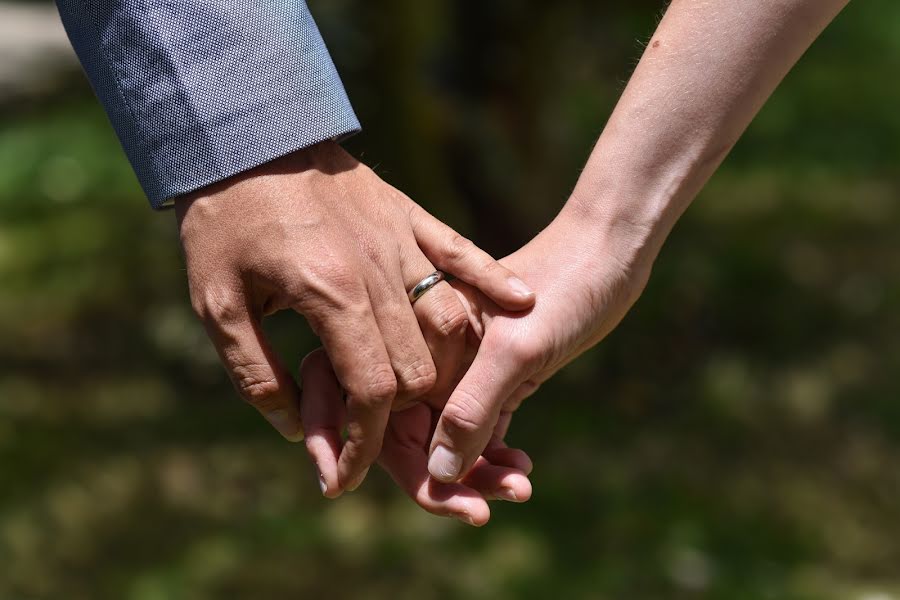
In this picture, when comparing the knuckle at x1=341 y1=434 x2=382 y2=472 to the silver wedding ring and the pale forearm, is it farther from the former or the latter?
the pale forearm

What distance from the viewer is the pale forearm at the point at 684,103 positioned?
2.08 m

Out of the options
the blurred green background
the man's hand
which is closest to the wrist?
the man's hand

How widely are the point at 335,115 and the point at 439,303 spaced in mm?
407

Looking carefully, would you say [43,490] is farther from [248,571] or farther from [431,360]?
[431,360]

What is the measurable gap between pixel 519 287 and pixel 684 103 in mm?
467

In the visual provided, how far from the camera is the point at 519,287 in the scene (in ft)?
7.25

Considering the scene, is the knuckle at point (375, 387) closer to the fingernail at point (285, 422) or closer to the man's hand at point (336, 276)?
→ the man's hand at point (336, 276)

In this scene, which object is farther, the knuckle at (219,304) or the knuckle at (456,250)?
the knuckle at (456,250)

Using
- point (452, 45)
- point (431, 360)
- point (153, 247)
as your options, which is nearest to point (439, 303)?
point (431, 360)

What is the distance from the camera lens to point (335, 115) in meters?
2.15

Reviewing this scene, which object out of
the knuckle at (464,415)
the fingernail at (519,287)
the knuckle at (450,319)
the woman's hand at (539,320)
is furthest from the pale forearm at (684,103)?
the knuckle at (464,415)

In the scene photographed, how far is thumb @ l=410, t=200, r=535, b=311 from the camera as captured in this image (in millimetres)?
2210

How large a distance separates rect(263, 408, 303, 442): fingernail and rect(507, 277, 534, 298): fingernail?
0.51 meters

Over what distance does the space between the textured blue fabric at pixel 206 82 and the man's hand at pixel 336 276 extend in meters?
0.05
